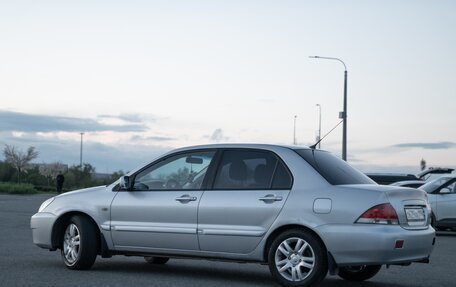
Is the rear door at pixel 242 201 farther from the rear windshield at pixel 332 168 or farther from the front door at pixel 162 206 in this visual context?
the rear windshield at pixel 332 168

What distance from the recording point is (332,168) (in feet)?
33.3

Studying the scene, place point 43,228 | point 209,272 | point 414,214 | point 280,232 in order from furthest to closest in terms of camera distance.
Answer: point 43,228
point 209,272
point 280,232
point 414,214

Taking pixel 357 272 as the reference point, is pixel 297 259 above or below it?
above

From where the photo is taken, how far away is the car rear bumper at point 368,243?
359 inches

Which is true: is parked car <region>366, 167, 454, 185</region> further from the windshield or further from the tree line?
the tree line

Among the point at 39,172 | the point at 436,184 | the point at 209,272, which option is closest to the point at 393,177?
the point at 436,184

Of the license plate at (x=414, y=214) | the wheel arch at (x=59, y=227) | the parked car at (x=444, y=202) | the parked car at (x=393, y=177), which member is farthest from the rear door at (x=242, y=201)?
the parked car at (x=393, y=177)

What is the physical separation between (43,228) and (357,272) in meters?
4.18

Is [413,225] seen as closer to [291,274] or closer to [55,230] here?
[291,274]

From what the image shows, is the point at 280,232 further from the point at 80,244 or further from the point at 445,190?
the point at 445,190

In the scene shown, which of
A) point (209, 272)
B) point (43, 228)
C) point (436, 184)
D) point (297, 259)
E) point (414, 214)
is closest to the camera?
point (297, 259)

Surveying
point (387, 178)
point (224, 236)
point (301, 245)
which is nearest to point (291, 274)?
point (301, 245)

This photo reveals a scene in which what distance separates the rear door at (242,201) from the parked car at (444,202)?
12794 mm

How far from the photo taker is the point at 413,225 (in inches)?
377
